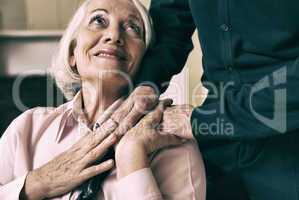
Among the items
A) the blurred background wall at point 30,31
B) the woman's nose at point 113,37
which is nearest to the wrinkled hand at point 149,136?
the woman's nose at point 113,37

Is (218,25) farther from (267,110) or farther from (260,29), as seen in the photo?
(267,110)

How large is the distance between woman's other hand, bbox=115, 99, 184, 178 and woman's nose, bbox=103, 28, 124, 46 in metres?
0.21

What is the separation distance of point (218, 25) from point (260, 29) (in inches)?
3.8

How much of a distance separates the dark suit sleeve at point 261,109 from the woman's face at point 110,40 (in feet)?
0.96

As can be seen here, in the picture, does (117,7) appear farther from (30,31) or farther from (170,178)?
(170,178)

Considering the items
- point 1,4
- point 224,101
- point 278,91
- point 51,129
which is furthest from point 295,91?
point 1,4

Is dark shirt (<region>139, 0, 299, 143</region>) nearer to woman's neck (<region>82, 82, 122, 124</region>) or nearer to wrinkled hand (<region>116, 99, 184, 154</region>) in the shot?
wrinkled hand (<region>116, 99, 184, 154</region>)

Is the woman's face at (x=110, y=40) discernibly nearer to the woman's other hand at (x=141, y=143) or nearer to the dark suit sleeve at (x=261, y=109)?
the woman's other hand at (x=141, y=143)

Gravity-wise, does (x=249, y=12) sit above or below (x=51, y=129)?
above

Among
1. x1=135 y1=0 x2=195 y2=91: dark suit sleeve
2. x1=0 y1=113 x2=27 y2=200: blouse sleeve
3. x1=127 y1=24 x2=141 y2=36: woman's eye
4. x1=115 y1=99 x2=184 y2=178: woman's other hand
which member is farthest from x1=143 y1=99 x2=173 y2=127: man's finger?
x1=0 y1=113 x2=27 y2=200: blouse sleeve

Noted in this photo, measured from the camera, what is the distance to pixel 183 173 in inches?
38.9

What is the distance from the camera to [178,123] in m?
1.01

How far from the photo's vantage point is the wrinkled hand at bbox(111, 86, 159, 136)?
1.01 meters

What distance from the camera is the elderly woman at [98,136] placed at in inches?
38.3
